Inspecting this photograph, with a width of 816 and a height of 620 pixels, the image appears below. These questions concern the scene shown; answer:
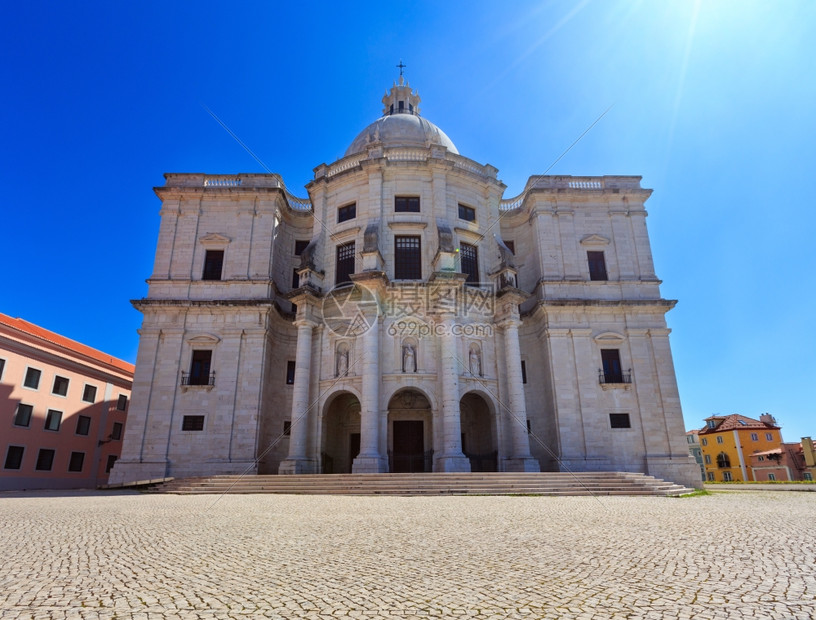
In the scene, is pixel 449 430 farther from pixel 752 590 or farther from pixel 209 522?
pixel 752 590

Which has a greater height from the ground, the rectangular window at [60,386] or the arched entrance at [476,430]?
the rectangular window at [60,386]

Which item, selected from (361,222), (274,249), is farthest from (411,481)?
(274,249)

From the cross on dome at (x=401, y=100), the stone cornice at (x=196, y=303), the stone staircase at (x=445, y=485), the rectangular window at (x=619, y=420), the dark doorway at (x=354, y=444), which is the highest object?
the cross on dome at (x=401, y=100)

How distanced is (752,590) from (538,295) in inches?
1023

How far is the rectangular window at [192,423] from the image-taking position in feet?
85.4

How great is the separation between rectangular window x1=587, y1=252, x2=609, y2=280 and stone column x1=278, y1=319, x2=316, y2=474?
17.9 metres

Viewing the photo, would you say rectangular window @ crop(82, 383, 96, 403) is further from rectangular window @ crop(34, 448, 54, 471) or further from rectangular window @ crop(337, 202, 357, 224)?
rectangular window @ crop(337, 202, 357, 224)

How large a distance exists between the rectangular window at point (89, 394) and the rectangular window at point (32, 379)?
4.13 metres

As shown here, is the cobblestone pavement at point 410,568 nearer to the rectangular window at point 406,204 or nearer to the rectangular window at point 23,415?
the rectangular window at point 406,204

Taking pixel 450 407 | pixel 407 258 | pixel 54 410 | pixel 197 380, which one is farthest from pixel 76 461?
pixel 450 407

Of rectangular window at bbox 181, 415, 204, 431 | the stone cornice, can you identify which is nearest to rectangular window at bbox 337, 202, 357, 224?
the stone cornice

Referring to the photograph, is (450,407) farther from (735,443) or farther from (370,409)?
(735,443)

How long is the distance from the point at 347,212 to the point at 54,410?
82.9ft

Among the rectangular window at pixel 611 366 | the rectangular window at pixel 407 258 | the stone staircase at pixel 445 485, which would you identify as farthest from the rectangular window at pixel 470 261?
the stone staircase at pixel 445 485
